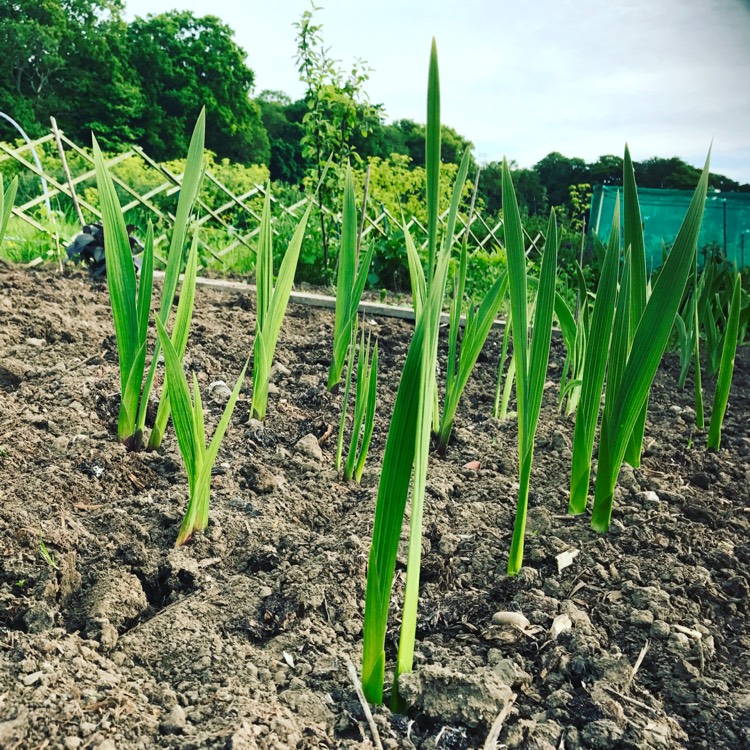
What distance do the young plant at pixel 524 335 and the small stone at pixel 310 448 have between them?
0.56m

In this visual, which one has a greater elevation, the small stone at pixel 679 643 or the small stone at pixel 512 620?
the small stone at pixel 512 620

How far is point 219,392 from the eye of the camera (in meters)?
1.78

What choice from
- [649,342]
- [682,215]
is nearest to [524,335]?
[649,342]

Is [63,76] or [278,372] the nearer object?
[278,372]

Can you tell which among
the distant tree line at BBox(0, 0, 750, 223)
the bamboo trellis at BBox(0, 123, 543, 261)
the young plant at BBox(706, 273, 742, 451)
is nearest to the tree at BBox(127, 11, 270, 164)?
the distant tree line at BBox(0, 0, 750, 223)

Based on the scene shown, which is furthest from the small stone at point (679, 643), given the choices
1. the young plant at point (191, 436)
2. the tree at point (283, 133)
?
the tree at point (283, 133)

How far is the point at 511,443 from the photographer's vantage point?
165cm

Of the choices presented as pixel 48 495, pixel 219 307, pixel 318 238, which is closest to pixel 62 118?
pixel 318 238

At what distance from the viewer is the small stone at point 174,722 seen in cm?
75

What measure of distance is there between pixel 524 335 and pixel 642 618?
446mm

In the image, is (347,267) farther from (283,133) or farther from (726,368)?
(283,133)

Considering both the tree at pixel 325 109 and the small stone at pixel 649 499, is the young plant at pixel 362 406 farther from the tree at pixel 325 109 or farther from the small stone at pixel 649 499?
the tree at pixel 325 109

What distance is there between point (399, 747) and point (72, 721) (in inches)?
13.7

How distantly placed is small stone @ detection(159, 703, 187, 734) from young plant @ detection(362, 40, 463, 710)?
8.0 inches
